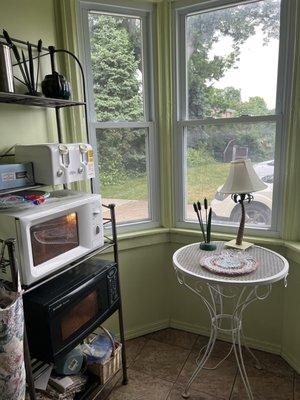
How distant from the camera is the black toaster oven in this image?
1201 mm

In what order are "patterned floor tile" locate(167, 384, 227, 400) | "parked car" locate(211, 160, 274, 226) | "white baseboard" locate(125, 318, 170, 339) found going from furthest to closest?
"white baseboard" locate(125, 318, 170, 339) < "parked car" locate(211, 160, 274, 226) < "patterned floor tile" locate(167, 384, 227, 400)

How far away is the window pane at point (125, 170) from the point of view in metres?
1.95

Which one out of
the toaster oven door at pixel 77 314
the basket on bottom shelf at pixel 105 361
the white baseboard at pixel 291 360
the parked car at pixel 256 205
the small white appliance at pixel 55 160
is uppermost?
the small white appliance at pixel 55 160

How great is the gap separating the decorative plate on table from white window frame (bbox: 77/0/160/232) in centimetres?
66

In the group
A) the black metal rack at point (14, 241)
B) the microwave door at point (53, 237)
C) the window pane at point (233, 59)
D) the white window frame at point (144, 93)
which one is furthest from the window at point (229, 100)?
the microwave door at point (53, 237)

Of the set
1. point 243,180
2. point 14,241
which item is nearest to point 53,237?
point 14,241

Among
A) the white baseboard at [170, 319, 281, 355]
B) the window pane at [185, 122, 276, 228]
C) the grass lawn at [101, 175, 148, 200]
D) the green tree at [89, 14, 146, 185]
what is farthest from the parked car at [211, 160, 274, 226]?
the white baseboard at [170, 319, 281, 355]

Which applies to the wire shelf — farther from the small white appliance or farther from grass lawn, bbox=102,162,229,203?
grass lawn, bbox=102,162,229,203

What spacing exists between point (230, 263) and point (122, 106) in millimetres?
1183

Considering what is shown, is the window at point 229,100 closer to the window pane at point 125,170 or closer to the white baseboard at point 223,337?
the window pane at point 125,170

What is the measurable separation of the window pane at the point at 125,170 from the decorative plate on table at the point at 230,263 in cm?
71

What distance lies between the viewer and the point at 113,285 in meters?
1.55

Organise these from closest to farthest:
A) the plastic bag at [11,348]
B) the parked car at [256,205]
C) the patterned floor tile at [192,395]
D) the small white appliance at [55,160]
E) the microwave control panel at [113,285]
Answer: the plastic bag at [11,348] → the small white appliance at [55,160] → the microwave control panel at [113,285] → the patterned floor tile at [192,395] → the parked car at [256,205]

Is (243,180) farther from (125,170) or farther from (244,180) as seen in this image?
(125,170)
